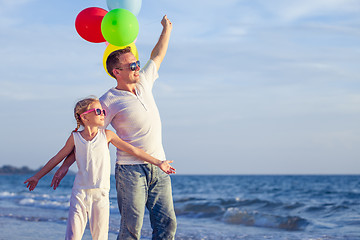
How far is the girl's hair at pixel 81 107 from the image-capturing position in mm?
3580

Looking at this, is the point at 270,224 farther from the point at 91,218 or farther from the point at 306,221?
the point at 91,218

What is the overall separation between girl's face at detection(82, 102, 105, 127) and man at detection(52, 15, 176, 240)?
94 mm

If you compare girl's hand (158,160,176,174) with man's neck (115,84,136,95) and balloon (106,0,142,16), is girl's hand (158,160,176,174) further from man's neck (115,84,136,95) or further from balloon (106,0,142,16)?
balloon (106,0,142,16)

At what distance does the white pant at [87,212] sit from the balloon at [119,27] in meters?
1.26

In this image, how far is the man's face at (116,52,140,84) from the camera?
371 centimetres

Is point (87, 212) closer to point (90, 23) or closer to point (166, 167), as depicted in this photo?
point (166, 167)

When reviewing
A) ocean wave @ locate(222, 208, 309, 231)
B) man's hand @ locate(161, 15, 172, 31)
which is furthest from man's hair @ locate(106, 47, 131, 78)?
ocean wave @ locate(222, 208, 309, 231)

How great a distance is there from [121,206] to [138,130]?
0.61 meters

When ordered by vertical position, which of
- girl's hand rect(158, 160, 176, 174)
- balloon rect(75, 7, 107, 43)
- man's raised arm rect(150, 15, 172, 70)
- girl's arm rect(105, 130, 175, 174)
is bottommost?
girl's hand rect(158, 160, 176, 174)

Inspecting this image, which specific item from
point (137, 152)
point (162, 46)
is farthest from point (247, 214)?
point (137, 152)

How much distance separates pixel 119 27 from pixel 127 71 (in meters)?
0.37

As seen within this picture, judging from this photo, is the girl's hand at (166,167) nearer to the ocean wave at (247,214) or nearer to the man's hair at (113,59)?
the man's hair at (113,59)

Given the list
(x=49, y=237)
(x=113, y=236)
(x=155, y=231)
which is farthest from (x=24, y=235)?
(x=155, y=231)

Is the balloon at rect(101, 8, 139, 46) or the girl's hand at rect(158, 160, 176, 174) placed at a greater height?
the balloon at rect(101, 8, 139, 46)
